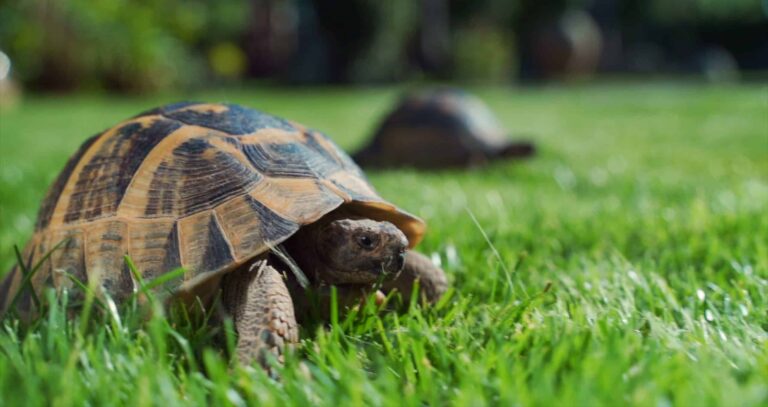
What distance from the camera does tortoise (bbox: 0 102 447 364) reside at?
5.98 ft

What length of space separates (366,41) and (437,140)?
747 inches

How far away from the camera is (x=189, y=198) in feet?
6.41

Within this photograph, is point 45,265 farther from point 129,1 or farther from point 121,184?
point 129,1

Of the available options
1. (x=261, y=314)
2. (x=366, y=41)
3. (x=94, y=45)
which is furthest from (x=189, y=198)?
(x=366, y=41)

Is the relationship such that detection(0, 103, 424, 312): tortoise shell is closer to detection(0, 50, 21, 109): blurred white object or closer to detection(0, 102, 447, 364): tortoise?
detection(0, 102, 447, 364): tortoise

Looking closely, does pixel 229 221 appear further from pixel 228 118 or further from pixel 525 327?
pixel 525 327

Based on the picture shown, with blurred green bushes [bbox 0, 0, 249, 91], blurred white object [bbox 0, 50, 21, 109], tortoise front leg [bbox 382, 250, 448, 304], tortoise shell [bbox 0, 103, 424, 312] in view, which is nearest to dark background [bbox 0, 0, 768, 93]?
blurred green bushes [bbox 0, 0, 249, 91]

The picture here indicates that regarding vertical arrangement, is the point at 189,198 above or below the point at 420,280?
above

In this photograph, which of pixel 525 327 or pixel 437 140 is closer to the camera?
pixel 525 327

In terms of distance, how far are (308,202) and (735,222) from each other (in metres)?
1.99

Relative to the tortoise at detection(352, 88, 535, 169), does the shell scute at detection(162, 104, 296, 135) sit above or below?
above

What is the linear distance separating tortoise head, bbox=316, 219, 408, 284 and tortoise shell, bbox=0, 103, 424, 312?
9 cm

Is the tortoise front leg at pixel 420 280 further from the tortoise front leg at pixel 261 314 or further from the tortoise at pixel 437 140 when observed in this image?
the tortoise at pixel 437 140

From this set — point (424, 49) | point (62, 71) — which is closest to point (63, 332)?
point (62, 71)
